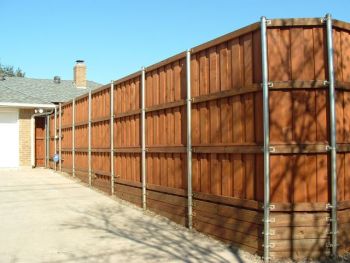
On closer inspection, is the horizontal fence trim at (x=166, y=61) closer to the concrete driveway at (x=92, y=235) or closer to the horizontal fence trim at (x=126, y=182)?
the horizontal fence trim at (x=126, y=182)

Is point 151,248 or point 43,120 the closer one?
point 151,248

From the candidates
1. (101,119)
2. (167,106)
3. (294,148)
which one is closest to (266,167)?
(294,148)

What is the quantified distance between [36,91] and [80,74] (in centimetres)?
516

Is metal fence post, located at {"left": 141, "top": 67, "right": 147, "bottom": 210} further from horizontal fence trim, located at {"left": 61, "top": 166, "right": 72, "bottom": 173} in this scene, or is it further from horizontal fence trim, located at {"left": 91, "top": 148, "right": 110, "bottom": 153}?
horizontal fence trim, located at {"left": 61, "top": 166, "right": 72, "bottom": 173}

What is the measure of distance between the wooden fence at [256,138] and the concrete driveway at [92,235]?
1.50ft

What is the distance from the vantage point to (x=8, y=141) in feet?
66.2

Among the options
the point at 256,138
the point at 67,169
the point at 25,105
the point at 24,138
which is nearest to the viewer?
the point at 256,138

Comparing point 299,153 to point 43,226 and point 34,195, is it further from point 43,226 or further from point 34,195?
point 34,195

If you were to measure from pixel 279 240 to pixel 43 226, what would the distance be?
467 centimetres

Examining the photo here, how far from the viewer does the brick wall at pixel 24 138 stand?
66.2 ft

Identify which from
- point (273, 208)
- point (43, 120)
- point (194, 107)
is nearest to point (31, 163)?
point (43, 120)

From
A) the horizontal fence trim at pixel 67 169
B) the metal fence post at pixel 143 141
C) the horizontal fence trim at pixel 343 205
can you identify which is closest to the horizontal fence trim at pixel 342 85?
the horizontal fence trim at pixel 343 205

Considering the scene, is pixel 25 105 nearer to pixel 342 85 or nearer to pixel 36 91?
pixel 36 91

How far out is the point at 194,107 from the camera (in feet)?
27.0
